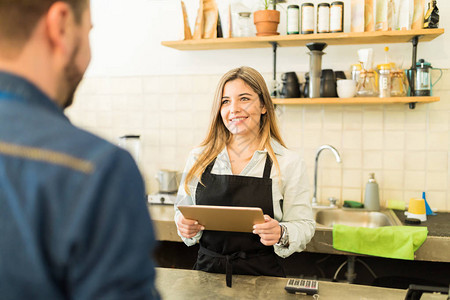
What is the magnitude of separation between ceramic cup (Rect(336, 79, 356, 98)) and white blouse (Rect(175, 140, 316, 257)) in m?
1.00

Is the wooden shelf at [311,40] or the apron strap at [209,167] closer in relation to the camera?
the apron strap at [209,167]

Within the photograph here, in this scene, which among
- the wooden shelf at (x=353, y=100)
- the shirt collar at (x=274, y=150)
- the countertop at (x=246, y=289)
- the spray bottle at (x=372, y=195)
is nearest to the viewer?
the countertop at (x=246, y=289)

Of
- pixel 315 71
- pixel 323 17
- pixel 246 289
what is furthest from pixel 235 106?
pixel 323 17

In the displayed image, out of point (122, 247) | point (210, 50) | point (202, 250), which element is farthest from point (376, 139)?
point (122, 247)

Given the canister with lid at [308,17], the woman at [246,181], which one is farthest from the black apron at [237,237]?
the canister with lid at [308,17]

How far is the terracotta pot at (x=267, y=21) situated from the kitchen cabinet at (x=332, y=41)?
2.4 inches

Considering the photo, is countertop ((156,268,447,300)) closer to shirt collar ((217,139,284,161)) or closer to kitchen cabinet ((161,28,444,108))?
shirt collar ((217,139,284,161))

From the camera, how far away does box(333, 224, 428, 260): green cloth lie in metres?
2.18

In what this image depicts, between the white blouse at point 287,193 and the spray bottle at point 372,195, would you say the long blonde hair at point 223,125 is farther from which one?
the spray bottle at point 372,195

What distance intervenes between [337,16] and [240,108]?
1168 mm

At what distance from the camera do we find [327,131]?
2.86 m

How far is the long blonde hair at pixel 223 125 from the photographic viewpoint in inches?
72.6

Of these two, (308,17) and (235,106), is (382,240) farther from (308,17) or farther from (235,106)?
(308,17)

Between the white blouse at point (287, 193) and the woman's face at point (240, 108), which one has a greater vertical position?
the woman's face at point (240, 108)
